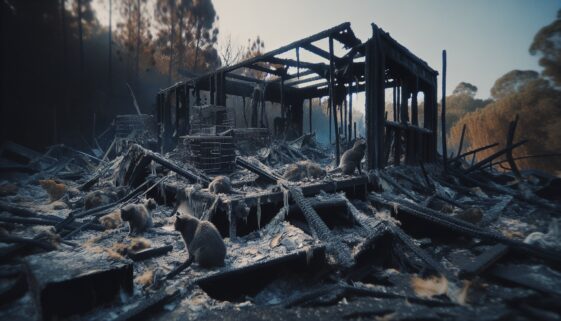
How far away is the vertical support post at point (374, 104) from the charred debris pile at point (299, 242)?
4 cm

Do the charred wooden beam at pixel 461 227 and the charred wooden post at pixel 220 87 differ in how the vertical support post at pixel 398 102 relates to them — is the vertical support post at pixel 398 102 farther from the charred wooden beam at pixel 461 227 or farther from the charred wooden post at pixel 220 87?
the charred wooden post at pixel 220 87

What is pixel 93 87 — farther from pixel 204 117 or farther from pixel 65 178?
pixel 204 117

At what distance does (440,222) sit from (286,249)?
263cm

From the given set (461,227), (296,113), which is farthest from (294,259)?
(296,113)

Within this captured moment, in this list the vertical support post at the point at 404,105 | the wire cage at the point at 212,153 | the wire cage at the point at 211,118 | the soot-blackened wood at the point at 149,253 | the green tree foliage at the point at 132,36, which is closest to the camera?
the soot-blackened wood at the point at 149,253

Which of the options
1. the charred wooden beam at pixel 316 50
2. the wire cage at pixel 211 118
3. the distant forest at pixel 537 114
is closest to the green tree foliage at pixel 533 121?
the distant forest at pixel 537 114

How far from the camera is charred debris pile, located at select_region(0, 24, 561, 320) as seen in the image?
2654mm

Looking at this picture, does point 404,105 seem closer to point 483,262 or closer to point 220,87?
point 483,262

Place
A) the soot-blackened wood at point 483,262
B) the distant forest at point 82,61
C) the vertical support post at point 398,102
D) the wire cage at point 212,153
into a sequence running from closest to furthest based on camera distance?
the soot-blackened wood at point 483,262 → the wire cage at point 212,153 → the vertical support post at point 398,102 → the distant forest at point 82,61

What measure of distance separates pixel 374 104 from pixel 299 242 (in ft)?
15.4

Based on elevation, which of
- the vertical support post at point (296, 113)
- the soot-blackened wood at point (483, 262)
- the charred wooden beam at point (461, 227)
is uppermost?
the vertical support post at point (296, 113)

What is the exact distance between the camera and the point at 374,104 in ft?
23.6

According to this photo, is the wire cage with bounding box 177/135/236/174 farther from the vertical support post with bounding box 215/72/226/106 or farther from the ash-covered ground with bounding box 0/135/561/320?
the vertical support post with bounding box 215/72/226/106

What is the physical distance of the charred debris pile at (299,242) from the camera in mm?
2654
